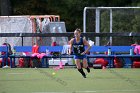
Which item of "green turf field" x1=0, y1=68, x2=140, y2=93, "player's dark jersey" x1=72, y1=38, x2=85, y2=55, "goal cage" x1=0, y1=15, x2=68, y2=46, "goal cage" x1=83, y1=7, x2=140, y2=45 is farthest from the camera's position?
"goal cage" x1=0, y1=15, x2=68, y2=46

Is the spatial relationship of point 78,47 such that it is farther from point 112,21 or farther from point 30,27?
point 30,27

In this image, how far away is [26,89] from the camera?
55.5 ft

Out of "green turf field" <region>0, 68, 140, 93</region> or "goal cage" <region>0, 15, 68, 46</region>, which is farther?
"goal cage" <region>0, 15, 68, 46</region>

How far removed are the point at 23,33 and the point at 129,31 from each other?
18.5ft

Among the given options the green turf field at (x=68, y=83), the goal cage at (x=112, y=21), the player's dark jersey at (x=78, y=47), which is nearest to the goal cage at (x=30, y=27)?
the goal cage at (x=112, y=21)

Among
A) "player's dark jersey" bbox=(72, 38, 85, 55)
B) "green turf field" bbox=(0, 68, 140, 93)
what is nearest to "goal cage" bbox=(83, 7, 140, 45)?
"green turf field" bbox=(0, 68, 140, 93)

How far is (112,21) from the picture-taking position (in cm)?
3011

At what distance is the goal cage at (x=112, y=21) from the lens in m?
30.0

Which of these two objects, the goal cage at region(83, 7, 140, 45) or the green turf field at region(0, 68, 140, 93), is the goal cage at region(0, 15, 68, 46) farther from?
the green turf field at region(0, 68, 140, 93)

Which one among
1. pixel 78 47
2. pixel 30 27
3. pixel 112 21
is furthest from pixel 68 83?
pixel 30 27

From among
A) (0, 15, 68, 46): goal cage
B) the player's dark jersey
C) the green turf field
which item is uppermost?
(0, 15, 68, 46): goal cage

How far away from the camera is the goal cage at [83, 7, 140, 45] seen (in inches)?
1182

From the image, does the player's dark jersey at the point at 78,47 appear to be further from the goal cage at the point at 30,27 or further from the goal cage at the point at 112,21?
the goal cage at the point at 30,27

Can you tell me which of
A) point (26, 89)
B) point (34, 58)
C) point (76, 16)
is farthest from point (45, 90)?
point (76, 16)
